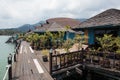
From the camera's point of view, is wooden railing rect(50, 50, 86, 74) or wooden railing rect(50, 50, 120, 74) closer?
wooden railing rect(50, 50, 120, 74)

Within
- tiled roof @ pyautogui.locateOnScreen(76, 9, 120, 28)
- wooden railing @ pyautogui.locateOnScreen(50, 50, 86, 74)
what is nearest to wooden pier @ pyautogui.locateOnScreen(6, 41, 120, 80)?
wooden railing @ pyautogui.locateOnScreen(50, 50, 86, 74)

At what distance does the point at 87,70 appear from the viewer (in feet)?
47.7

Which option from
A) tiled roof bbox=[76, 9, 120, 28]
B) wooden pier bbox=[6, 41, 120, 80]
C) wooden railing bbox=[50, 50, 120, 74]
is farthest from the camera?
tiled roof bbox=[76, 9, 120, 28]

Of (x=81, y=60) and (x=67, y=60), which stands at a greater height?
(x=67, y=60)

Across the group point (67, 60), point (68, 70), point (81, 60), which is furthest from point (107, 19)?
point (68, 70)

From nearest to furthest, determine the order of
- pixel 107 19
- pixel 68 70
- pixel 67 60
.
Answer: pixel 68 70 < pixel 67 60 < pixel 107 19

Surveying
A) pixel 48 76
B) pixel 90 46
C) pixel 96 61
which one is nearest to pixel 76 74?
pixel 96 61

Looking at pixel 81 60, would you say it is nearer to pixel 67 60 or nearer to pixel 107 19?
pixel 67 60

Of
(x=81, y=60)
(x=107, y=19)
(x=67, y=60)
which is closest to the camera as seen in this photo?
(x=67, y=60)

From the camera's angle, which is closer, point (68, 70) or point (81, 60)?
point (68, 70)

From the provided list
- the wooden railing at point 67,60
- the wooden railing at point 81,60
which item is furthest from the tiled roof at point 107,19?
the wooden railing at point 67,60

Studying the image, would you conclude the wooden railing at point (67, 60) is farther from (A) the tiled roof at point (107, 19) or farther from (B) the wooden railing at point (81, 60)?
(A) the tiled roof at point (107, 19)

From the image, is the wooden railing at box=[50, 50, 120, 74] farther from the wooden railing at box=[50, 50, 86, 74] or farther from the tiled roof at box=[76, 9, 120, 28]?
the tiled roof at box=[76, 9, 120, 28]

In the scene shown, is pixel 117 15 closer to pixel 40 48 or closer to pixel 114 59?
pixel 114 59
